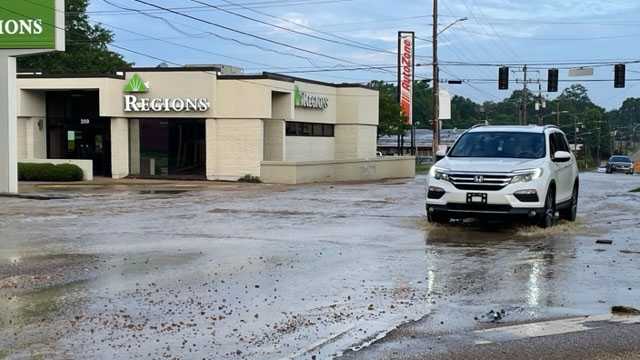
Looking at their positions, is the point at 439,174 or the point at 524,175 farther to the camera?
the point at 439,174

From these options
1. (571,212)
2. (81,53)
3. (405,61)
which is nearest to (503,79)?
(405,61)

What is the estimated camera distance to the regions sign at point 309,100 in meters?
38.6

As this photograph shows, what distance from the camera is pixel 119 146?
35625mm

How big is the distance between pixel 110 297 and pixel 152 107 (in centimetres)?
2782

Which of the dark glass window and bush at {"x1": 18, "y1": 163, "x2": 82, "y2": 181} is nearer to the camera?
bush at {"x1": 18, "y1": 163, "x2": 82, "y2": 181}

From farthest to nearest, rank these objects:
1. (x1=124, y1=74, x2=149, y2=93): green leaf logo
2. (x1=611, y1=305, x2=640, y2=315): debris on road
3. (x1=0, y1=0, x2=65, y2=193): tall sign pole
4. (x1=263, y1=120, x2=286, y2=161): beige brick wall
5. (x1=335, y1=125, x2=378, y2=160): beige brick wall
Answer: (x1=335, y1=125, x2=378, y2=160): beige brick wall → (x1=263, y1=120, x2=286, y2=161): beige brick wall → (x1=124, y1=74, x2=149, y2=93): green leaf logo → (x1=0, y1=0, x2=65, y2=193): tall sign pole → (x1=611, y1=305, x2=640, y2=315): debris on road

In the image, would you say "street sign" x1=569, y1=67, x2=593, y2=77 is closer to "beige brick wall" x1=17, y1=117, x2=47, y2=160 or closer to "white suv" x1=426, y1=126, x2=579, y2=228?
"beige brick wall" x1=17, y1=117, x2=47, y2=160

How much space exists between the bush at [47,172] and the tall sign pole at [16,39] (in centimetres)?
854

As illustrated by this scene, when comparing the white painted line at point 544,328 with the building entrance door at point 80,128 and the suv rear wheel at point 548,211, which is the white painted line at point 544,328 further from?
the building entrance door at point 80,128

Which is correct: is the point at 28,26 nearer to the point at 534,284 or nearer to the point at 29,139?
the point at 29,139

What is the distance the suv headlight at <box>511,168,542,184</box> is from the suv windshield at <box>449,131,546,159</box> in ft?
2.65

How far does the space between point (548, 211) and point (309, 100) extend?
2749cm

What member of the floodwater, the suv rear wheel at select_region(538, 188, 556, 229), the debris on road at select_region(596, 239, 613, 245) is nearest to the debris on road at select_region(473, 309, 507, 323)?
the floodwater

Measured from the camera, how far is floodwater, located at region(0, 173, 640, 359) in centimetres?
631
